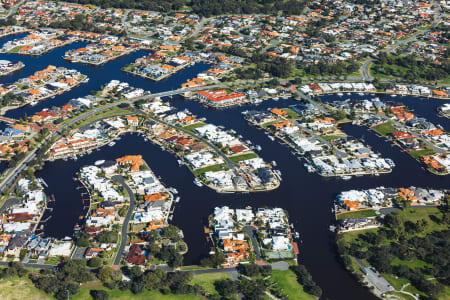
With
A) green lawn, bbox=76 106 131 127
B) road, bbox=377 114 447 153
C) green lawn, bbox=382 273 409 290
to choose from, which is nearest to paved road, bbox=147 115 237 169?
green lawn, bbox=76 106 131 127

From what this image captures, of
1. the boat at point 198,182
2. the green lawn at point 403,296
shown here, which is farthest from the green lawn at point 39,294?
the green lawn at point 403,296

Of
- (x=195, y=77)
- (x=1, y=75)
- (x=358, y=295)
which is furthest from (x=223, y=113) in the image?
(x=1, y=75)

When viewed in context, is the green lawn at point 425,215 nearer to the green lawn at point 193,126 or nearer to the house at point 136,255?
the house at point 136,255

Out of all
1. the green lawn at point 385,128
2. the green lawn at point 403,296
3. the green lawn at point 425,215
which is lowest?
the green lawn at point 403,296

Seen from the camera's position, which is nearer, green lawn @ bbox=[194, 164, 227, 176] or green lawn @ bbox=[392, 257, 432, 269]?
green lawn @ bbox=[392, 257, 432, 269]

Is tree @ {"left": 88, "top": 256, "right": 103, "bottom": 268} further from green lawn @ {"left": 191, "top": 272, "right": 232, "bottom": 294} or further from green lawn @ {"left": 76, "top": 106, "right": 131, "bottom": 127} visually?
green lawn @ {"left": 76, "top": 106, "right": 131, "bottom": 127}

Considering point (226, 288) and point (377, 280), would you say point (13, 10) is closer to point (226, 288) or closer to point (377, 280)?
point (226, 288)

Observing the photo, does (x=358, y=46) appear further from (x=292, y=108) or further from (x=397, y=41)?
(x=292, y=108)
